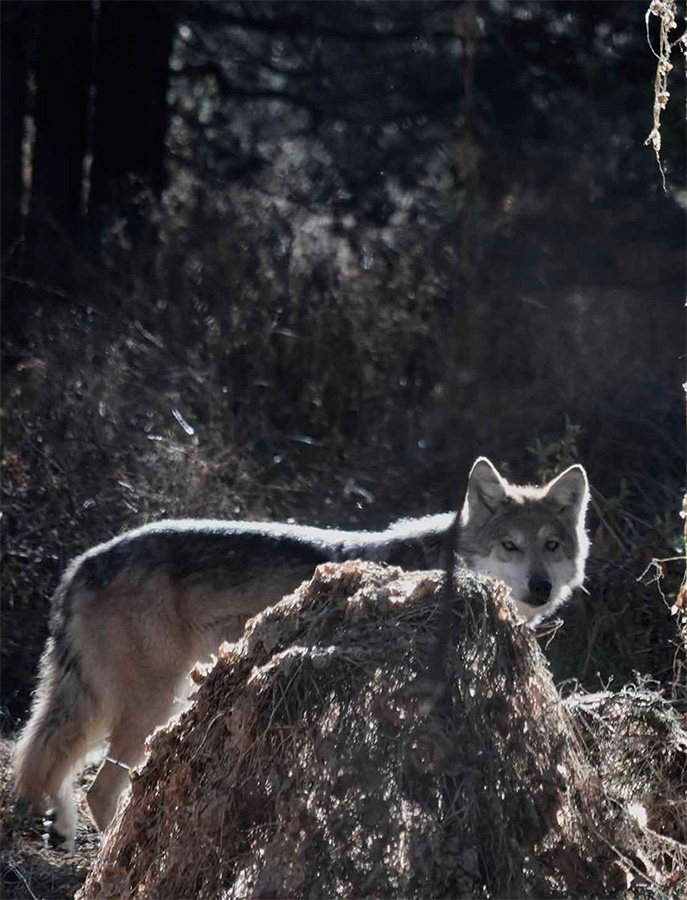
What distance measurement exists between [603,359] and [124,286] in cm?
454

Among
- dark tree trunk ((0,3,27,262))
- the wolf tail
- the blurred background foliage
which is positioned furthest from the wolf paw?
dark tree trunk ((0,3,27,262))

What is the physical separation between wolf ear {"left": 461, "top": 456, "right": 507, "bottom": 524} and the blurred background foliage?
1.03 meters

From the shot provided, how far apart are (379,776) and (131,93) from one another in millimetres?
11269

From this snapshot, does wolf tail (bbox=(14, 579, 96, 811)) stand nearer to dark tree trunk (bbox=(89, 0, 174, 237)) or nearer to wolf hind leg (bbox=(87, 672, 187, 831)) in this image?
wolf hind leg (bbox=(87, 672, 187, 831))

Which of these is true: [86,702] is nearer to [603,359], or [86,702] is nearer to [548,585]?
[548,585]

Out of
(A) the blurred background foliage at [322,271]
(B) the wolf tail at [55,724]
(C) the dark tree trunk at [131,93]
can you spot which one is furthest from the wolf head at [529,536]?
(C) the dark tree trunk at [131,93]

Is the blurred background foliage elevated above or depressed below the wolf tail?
above

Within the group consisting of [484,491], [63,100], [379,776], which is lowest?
[484,491]

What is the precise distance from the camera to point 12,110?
1305 centimetres

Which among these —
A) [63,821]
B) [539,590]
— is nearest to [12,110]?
[539,590]

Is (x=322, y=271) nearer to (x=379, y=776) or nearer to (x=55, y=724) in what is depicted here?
(x=55, y=724)

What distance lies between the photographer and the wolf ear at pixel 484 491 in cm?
717

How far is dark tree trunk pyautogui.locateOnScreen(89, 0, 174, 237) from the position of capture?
13.3 m

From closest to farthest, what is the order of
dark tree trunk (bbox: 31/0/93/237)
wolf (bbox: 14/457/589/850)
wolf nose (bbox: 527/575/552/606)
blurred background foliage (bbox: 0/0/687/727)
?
wolf (bbox: 14/457/589/850), wolf nose (bbox: 527/575/552/606), blurred background foliage (bbox: 0/0/687/727), dark tree trunk (bbox: 31/0/93/237)
